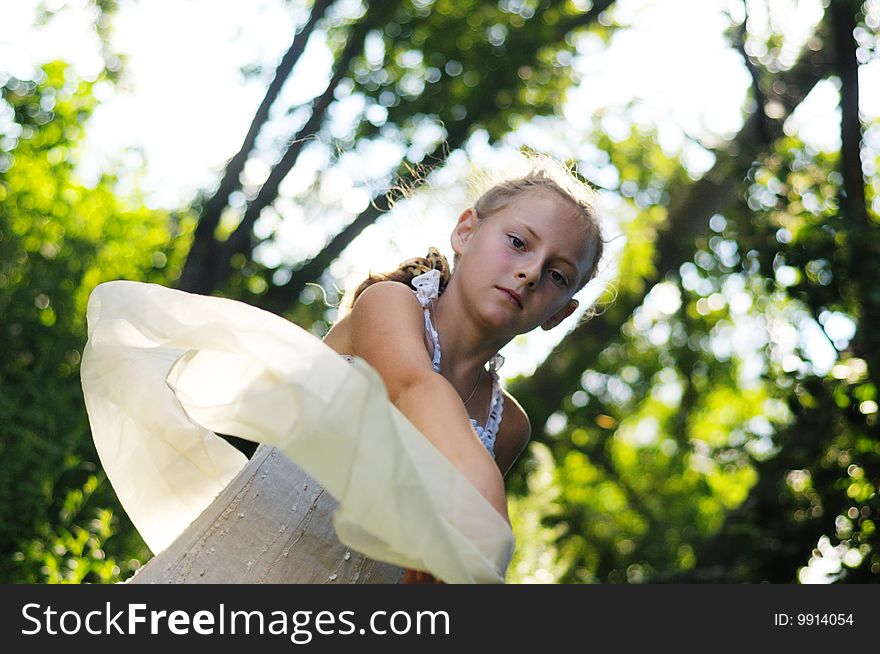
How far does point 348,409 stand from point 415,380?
31 cm

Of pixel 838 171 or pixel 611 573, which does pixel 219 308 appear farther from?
pixel 611 573

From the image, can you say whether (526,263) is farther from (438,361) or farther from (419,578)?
(419,578)

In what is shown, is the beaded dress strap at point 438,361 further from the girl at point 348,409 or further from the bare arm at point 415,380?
the bare arm at point 415,380

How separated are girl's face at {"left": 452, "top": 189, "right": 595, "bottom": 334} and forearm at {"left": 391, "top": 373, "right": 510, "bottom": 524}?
0.40 m

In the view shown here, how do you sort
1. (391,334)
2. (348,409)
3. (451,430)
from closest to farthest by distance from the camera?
1. (348,409)
2. (451,430)
3. (391,334)

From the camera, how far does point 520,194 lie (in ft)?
7.33

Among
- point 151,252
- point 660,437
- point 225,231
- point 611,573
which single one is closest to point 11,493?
point 151,252

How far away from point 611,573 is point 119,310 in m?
8.15

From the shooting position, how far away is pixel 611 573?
9523 mm

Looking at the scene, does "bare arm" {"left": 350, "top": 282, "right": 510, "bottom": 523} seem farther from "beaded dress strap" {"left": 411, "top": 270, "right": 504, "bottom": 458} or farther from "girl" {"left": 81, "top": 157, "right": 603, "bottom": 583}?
"beaded dress strap" {"left": 411, "top": 270, "right": 504, "bottom": 458}

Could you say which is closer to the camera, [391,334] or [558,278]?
[391,334]

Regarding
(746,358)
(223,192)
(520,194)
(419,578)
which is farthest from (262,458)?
(746,358)

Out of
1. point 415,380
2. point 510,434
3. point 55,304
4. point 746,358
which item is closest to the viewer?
point 415,380

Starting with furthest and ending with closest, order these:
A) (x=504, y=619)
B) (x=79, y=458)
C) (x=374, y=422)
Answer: (x=79, y=458)
(x=504, y=619)
(x=374, y=422)
